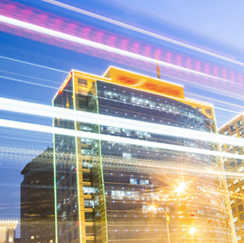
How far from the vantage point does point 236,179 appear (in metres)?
103

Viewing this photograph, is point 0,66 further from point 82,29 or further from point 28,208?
point 28,208

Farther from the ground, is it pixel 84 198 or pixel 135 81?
pixel 135 81

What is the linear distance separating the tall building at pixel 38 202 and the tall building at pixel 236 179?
50.4 metres

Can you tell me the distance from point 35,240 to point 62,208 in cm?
3816

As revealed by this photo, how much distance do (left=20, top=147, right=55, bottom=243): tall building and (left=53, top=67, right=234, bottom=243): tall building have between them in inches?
1205

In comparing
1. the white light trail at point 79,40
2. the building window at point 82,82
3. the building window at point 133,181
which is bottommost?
the white light trail at point 79,40

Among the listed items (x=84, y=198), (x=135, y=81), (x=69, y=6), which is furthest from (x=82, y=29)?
(x=135, y=81)

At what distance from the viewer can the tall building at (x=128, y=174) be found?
219 feet

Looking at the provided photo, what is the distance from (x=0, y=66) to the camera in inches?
1233

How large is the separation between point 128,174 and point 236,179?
1769 inches

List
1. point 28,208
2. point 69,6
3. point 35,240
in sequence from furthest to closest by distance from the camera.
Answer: point 28,208, point 35,240, point 69,6

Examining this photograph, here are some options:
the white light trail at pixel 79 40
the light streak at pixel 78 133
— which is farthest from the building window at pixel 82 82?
the white light trail at pixel 79 40

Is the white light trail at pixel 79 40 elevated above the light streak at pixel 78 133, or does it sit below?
above

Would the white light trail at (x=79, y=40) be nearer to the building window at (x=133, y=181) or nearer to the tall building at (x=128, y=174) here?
the tall building at (x=128, y=174)
